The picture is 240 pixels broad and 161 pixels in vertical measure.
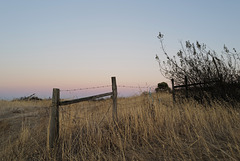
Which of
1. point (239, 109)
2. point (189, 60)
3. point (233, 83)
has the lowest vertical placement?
point (239, 109)

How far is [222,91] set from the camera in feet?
23.0

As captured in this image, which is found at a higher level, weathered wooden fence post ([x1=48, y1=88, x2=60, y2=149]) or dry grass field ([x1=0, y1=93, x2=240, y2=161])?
weathered wooden fence post ([x1=48, y1=88, x2=60, y2=149])

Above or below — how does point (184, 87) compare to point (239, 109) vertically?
above

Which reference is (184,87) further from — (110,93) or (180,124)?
(110,93)

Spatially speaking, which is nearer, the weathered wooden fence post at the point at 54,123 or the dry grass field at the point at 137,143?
the dry grass field at the point at 137,143

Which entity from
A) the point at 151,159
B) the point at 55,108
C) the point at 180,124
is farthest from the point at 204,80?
the point at 55,108

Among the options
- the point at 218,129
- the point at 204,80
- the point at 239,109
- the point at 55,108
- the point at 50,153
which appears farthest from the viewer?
the point at 204,80

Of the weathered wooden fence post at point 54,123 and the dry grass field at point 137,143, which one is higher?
the weathered wooden fence post at point 54,123

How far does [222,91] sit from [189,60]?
1.99m

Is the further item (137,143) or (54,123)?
(137,143)

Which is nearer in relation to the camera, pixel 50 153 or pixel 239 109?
pixel 50 153

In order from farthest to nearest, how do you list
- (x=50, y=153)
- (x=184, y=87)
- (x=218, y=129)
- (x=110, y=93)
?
(x=184, y=87)
(x=110, y=93)
(x=218, y=129)
(x=50, y=153)

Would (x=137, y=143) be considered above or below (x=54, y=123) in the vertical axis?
below

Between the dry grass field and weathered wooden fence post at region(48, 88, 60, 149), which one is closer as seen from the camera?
the dry grass field
